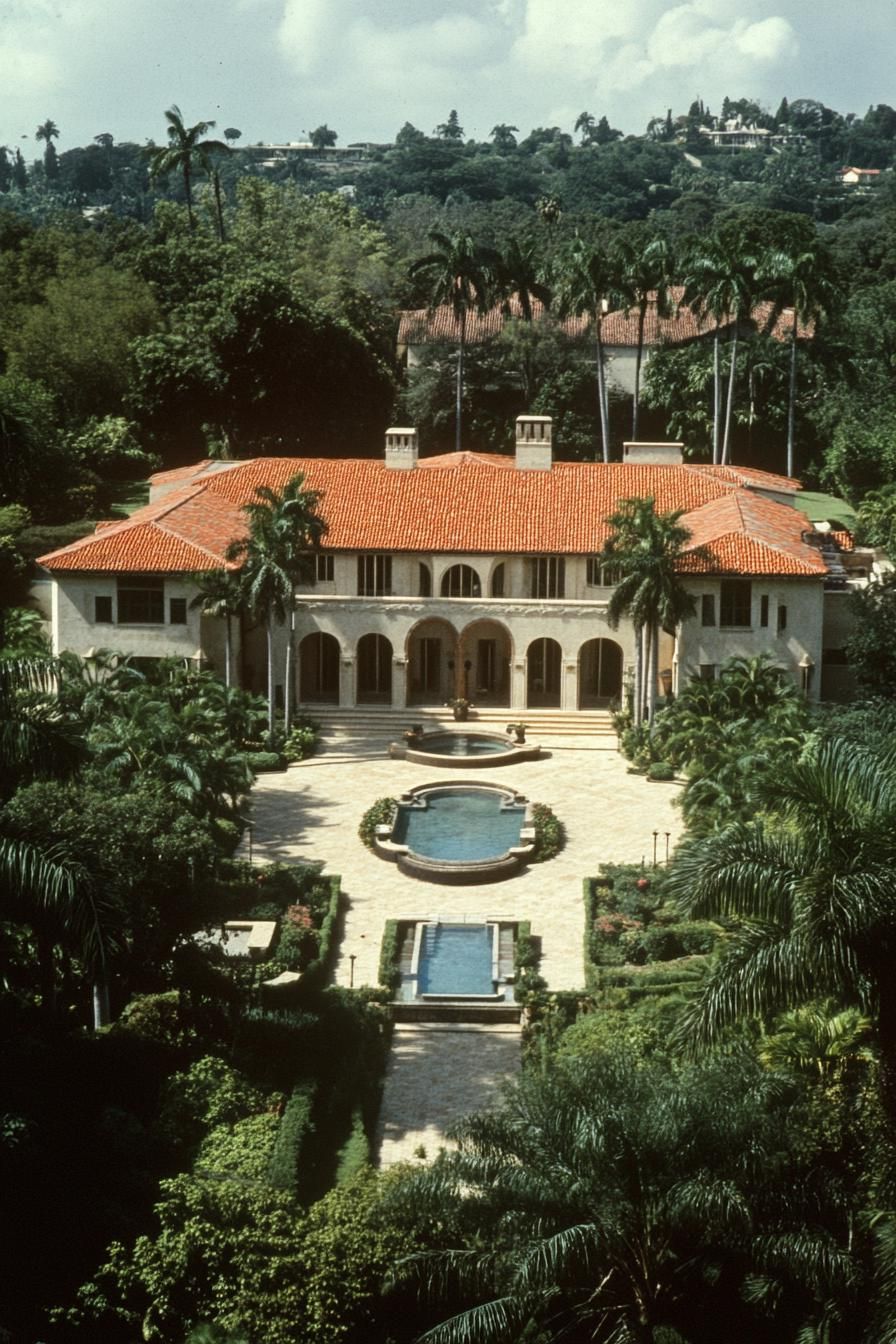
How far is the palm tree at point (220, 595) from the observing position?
54969mm

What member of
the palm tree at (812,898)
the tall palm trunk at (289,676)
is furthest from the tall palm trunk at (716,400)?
the palm tree at (812,898)

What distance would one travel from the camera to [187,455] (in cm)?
8075

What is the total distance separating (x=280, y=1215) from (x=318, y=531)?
33927 mm

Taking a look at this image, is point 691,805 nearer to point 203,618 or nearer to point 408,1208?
point 203,618

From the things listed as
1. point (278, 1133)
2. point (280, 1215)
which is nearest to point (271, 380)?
point (278, 1133)

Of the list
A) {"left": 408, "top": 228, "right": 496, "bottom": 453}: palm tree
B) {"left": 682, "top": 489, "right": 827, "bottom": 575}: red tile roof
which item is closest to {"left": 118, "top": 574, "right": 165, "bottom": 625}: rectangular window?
{"left": 682, "top": 489, "right": 827, "bottom": 575}: red tile roof

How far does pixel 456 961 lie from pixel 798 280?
43.3m

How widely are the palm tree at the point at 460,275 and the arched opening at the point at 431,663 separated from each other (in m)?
19.5

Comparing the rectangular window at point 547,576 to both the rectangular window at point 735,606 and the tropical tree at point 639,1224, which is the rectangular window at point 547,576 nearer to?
the rectangular window at point 735,606

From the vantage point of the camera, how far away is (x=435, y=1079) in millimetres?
34219

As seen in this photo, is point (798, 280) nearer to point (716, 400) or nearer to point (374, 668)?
point (716, 400)

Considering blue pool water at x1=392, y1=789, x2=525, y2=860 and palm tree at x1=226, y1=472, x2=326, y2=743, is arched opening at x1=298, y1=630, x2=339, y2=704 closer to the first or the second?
palm tree at x1=226, y1=472, x2=326, y2=743

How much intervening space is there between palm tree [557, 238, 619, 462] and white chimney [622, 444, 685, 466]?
9.26 metres

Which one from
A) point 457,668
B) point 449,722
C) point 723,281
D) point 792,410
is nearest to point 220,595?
point 449,722
